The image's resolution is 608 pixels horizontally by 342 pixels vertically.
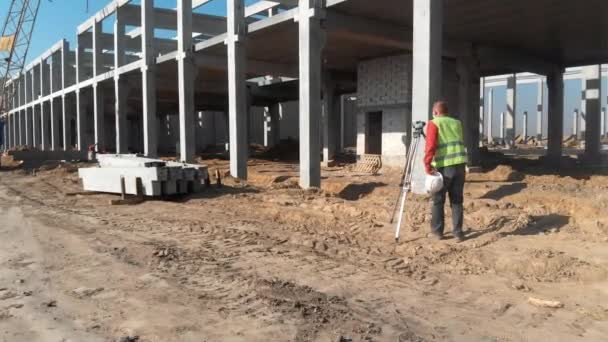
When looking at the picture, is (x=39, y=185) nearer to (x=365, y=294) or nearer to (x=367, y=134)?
(x=367, y=134)

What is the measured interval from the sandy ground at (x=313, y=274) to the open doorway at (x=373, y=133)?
1042 centimetres

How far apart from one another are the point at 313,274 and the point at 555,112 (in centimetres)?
2052

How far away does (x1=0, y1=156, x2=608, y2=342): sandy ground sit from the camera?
3.94 m

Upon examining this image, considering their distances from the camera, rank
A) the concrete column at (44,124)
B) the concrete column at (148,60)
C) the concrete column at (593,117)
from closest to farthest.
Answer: the concrete column at (593,117)
the concrete column at (148,60)
the concrete column at (44,124)

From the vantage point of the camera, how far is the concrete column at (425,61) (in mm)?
9859

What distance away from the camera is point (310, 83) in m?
12.6

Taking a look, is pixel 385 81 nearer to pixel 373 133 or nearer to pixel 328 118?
pixel 373 133

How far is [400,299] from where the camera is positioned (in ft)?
15.0

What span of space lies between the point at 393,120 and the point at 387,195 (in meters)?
7.64

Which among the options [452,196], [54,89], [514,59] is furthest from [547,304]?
[54,89]

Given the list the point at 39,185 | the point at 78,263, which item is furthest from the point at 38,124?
the point at 78,263

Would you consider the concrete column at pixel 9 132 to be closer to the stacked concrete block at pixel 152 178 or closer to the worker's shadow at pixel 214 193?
the stacked concrete block at pixel 152 178

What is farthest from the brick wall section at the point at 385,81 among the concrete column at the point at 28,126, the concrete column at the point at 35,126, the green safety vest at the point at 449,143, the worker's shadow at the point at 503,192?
the concrete column at the point at 28,126

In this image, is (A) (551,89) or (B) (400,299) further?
(A) (551,89)
